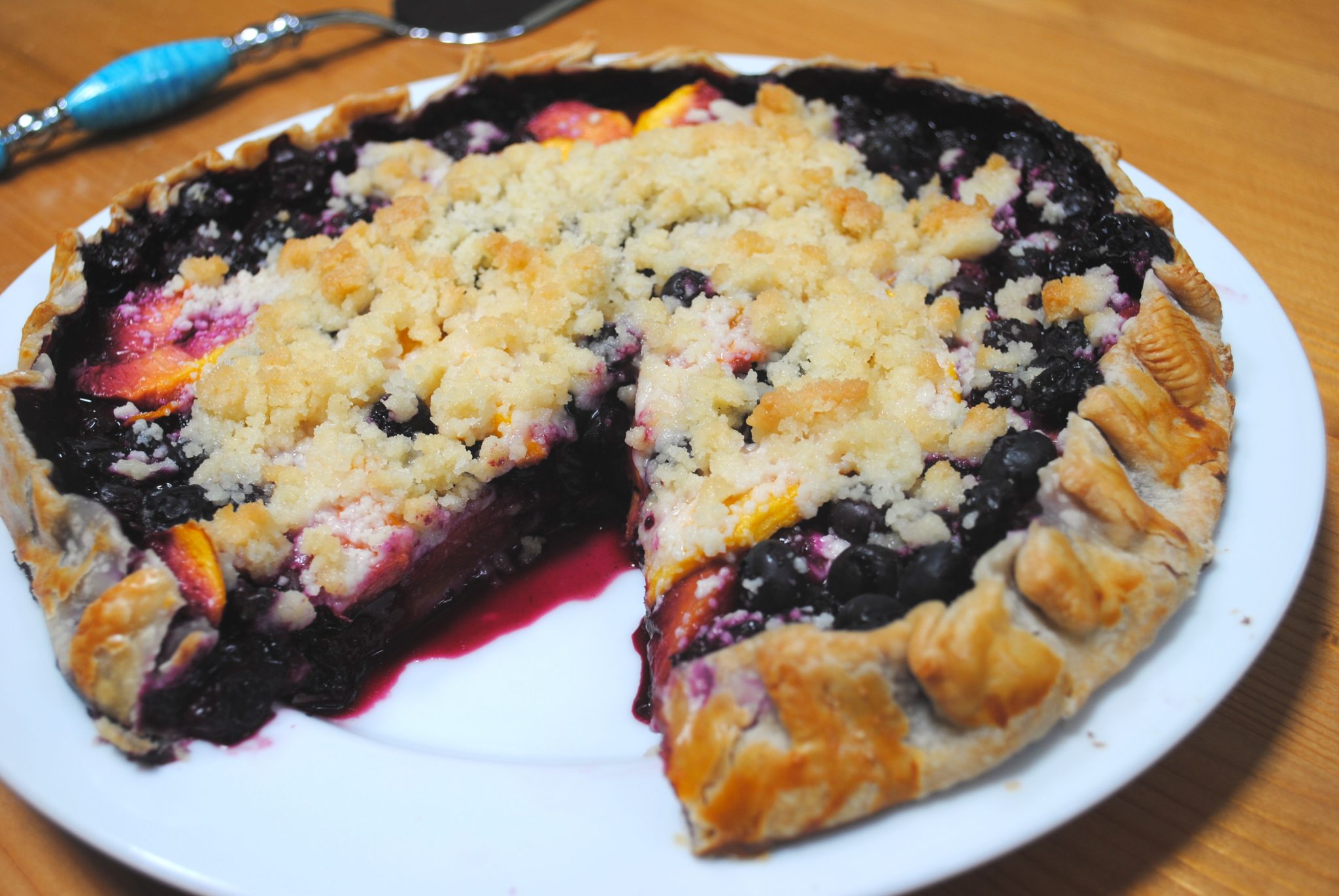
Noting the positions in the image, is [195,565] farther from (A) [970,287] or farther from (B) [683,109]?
(B) [683,109]

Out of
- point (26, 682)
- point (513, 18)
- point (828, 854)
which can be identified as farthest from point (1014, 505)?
point (513, 18)

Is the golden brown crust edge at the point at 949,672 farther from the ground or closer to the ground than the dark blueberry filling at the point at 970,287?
closer to the ground

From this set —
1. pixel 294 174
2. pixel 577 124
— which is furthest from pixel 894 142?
pixel 294 174

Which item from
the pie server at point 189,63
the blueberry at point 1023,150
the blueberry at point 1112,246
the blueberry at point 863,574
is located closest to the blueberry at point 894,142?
the blueberry at point 1023,150

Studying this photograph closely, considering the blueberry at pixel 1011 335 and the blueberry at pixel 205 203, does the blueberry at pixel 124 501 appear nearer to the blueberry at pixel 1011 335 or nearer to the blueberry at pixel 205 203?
the blueberry at pixel 205 203

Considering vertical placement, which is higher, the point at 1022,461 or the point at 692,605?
the point at 1022,461

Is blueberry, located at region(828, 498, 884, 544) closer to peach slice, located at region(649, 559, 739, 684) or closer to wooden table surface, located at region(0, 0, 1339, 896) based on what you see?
peach slice, located at region(649, 559, 739, 684)
